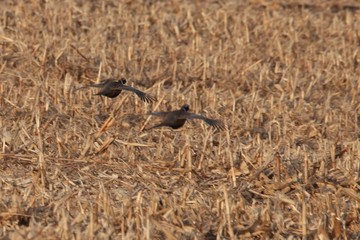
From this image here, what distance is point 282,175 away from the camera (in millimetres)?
8594

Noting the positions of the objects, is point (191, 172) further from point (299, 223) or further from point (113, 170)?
point (299, 223)

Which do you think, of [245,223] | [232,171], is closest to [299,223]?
[245,223]

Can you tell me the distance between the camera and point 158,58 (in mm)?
13188

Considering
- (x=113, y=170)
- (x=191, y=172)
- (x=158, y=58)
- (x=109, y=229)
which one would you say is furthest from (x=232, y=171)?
(x=158, y=58)

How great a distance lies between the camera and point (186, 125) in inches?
401

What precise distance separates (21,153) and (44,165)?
644 millimetres

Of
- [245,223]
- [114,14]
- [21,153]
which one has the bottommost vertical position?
[114,14]

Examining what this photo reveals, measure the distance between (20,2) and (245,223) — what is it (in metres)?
8.25

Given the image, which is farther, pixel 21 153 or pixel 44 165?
pixel 21 153

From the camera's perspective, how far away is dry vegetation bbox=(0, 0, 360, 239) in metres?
7.28

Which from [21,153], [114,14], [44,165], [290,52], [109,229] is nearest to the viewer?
[109,229]

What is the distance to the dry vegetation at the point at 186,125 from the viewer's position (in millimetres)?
7281

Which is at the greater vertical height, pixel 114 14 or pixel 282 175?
pixel 282 175

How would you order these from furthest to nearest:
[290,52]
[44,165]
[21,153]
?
[290,52]
[21,153]
[44,165]
